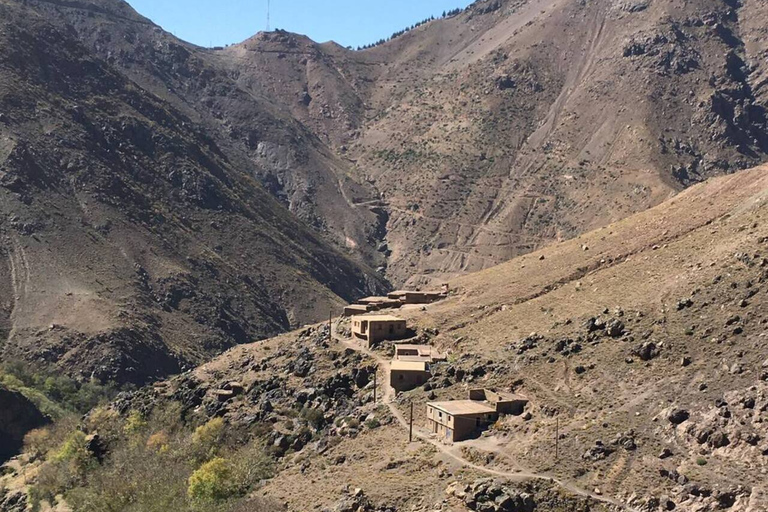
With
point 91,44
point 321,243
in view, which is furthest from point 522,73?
point 91,44

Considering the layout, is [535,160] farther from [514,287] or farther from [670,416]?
[670,416]

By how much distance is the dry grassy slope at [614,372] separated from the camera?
38.1 metres

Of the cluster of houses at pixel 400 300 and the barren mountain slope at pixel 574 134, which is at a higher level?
the barren mountain slope at pixel 574 134

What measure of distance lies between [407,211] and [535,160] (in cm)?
2458

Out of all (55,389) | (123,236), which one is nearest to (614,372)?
(55,389)

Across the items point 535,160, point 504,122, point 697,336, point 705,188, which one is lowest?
point 697,336

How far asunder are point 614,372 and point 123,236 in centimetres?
8635

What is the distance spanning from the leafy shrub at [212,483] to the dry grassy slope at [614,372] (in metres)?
2.43

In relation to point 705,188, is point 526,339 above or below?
below

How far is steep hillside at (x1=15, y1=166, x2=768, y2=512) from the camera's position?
38406 millimetres

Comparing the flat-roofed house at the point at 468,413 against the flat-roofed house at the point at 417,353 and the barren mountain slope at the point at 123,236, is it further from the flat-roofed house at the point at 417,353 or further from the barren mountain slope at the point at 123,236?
the barren mountain slope at the point at 123,236

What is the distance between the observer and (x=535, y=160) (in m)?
170

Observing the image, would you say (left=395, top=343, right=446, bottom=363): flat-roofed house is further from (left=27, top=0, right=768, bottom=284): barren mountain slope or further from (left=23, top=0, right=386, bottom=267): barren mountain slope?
(left=23, top=0, right=386, bottom=267): barren mountain slope

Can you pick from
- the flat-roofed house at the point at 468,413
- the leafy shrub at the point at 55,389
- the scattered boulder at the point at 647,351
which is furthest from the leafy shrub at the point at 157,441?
the scattered boulder at the point at 647,351
